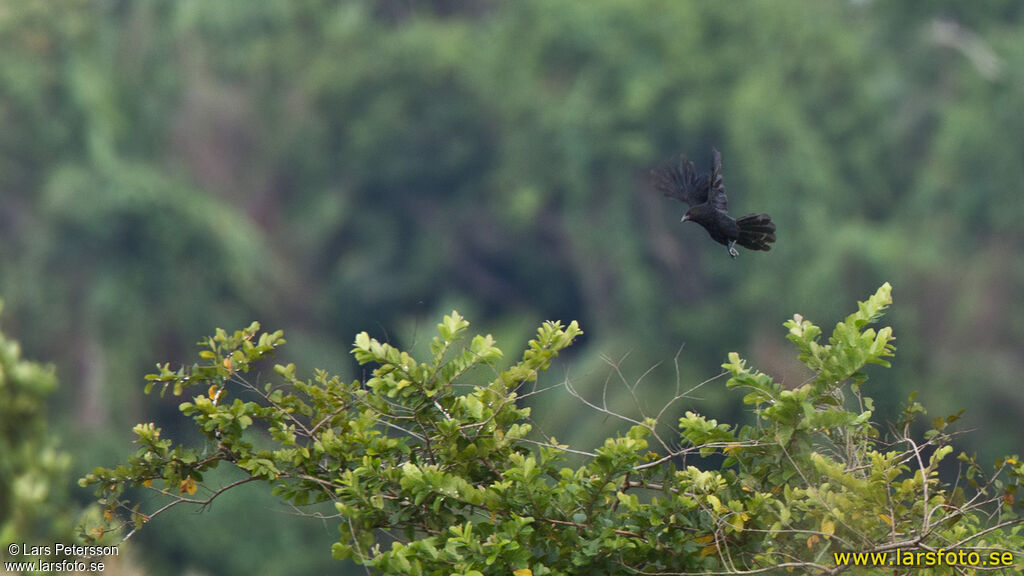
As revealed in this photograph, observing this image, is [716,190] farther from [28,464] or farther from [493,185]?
[493,185]

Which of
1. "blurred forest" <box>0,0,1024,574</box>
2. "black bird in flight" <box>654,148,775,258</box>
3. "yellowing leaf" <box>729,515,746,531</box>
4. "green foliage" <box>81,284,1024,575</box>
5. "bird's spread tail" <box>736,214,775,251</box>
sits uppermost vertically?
"blurred forest" <box>0,0,1024,574</box>

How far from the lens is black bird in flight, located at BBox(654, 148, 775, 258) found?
4.19 metres

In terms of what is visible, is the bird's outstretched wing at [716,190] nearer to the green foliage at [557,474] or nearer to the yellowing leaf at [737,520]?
the green foliage at [557,474]

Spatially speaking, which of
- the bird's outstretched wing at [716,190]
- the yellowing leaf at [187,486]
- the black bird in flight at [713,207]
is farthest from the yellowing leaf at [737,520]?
the yellowing leaf at [187,486]

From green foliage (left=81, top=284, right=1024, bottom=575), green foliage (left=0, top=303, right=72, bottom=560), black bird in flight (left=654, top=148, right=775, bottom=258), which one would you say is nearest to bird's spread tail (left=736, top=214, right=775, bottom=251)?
black bird in flight (left=654, top=148, right=775, bottom=258)

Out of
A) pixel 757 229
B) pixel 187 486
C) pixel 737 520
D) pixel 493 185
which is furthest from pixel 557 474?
pixel 493 185

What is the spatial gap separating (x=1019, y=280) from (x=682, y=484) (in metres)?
18.6

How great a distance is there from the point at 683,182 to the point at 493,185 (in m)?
20.3

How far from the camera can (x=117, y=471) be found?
347cm

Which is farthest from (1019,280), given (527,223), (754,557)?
(754,557)

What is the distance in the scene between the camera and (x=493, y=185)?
2472 centimetres

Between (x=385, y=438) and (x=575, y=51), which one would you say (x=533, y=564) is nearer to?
(x=385, y=438)

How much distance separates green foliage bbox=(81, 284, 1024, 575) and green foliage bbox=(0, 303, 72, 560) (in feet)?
0.43

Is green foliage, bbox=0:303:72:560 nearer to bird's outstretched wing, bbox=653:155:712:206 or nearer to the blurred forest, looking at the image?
bird's outstretched wing, bbox=653:155:712:206
